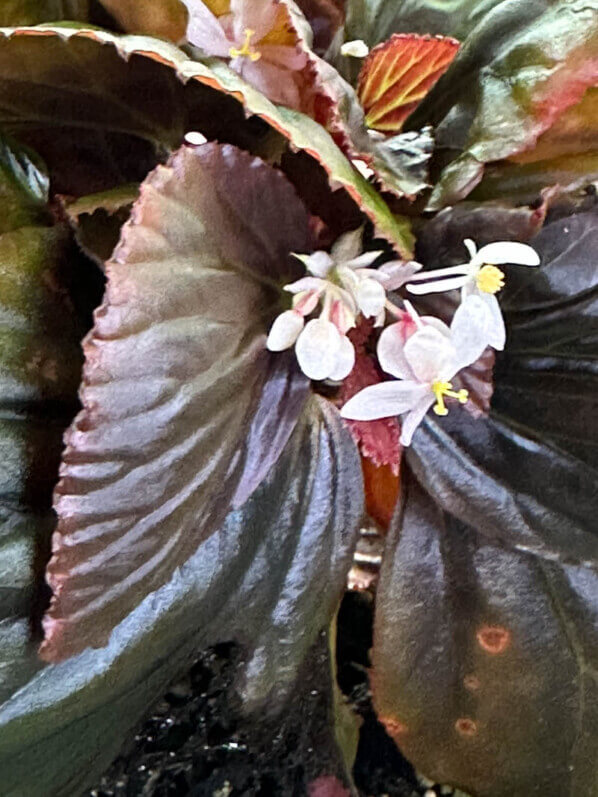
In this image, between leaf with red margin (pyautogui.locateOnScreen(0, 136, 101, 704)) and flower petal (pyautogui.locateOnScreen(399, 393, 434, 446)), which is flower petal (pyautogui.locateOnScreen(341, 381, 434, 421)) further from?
leaf with red margin (pyautogui.locateOnScreen(0, 136, 101, 704))

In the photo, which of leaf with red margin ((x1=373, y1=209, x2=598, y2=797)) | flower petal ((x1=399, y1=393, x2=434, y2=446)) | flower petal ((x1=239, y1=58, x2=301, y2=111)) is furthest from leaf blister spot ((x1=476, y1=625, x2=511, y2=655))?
flower petal ((x1=239, y1=58, x2=301, y2=111))

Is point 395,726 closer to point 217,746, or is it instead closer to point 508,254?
point 217,746

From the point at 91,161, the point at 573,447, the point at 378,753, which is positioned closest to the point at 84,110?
the point at 91,161

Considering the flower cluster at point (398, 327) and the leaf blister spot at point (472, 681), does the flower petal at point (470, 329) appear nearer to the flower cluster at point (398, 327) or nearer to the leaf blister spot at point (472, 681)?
the flower cluster at point (398, 327)

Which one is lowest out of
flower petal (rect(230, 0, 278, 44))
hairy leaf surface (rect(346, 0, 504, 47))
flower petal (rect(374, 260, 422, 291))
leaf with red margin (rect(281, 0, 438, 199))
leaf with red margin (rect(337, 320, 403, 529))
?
leaf with red margin (rect(337, 320, 403, 529))

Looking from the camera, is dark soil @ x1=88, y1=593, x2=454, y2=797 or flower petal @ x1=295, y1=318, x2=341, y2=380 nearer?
flower petal @ x1=295, y1=318, x2=341, y2=380

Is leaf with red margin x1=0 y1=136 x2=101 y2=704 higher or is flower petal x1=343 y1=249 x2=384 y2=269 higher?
flower petal x1=343 y1=249 x2=384 y2=269

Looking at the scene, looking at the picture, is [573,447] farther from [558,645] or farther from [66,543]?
[66,543]

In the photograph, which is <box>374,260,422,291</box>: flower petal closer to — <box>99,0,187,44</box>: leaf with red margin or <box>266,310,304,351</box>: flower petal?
<box>266,310,304,351</box>: flower petal

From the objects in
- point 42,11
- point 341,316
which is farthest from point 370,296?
point 42,11
